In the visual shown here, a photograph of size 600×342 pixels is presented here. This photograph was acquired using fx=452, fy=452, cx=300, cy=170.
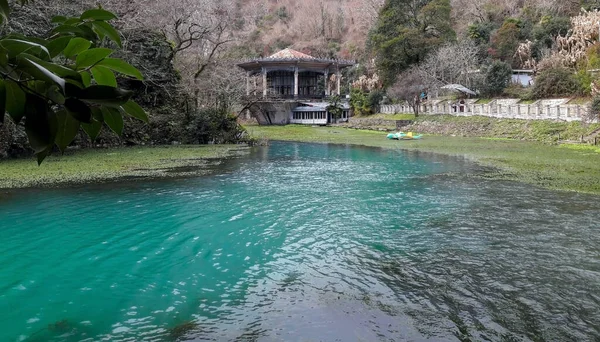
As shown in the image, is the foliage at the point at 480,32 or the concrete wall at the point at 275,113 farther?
the concrete wall at the point at 275,113

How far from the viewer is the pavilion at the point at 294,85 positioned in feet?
156

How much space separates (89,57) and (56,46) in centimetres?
9

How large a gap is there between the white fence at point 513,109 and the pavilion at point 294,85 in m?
10.8

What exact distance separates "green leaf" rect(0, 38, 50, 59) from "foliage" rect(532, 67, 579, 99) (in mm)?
32039

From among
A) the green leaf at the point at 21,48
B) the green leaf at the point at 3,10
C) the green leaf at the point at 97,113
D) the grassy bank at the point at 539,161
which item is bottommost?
the grassy bank at the point at 539,161

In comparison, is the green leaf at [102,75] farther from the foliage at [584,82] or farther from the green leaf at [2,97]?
the foliage at [584,82]

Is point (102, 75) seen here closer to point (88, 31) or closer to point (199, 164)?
point (88, 31)

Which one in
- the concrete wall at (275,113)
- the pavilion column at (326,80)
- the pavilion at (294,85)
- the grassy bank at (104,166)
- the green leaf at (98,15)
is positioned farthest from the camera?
the pavilion column at (326,80)

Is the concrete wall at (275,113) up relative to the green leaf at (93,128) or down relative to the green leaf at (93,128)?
up

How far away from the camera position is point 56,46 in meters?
1.00

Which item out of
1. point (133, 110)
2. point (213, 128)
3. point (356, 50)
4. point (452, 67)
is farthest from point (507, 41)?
point (133, 110)

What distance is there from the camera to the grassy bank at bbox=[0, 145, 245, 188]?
12.4 metres

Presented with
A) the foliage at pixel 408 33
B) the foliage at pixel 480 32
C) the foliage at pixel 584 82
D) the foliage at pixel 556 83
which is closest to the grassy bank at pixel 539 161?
the foliage at pixel 584 82

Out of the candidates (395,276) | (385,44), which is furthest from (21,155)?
(385,44)
